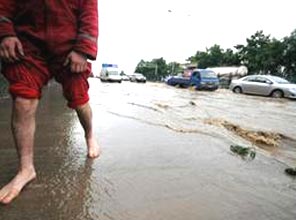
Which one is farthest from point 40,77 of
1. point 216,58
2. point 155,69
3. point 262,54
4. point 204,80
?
point 155,69

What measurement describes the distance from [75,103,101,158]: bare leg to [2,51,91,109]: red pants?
0.11m

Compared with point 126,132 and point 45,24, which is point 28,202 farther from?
point 126,132

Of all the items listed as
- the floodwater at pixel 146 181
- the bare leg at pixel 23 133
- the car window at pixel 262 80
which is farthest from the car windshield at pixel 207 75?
the bare leg at pixel 23 133

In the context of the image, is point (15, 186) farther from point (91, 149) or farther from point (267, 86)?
point (267, 86)

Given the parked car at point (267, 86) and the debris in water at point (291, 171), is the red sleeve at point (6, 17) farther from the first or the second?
the parked car at point (267, 86)

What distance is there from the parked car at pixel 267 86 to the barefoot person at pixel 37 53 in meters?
24.4

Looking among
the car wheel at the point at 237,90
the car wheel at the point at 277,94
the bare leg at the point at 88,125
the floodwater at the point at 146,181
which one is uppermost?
the bare leg at the point at 88,125

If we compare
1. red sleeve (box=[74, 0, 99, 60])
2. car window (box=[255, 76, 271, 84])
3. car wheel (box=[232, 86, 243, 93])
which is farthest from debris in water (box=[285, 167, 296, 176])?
car wheel (box=[232, 86, 243, 93])

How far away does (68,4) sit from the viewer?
339 cm

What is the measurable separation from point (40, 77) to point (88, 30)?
1.60 feet

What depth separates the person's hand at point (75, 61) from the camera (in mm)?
3344

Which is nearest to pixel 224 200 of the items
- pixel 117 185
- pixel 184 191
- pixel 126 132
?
pixel 184 191

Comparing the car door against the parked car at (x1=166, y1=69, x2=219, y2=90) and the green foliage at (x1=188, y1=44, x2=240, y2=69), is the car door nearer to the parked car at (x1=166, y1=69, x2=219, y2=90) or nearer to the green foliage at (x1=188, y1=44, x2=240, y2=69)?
the parked car at (x1=166, y1=69, x2=219, y2=90)

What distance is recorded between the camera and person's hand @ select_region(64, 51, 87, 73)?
3.34m
